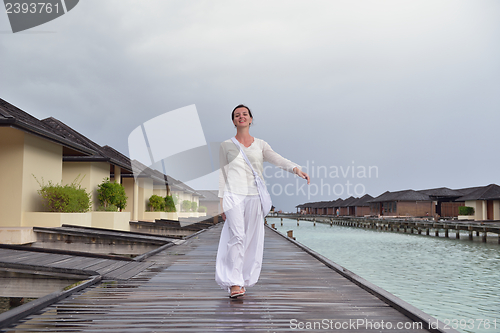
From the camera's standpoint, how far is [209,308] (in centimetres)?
366

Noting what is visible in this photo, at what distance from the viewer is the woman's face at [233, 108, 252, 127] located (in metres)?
4.25

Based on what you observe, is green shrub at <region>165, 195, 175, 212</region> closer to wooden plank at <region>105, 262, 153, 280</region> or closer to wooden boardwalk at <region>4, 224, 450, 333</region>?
wooden plank at <region>105, 262, 153, 280</region>

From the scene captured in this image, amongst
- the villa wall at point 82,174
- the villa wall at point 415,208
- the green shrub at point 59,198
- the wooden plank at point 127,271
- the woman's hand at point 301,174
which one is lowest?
the villa wall at point 415,208

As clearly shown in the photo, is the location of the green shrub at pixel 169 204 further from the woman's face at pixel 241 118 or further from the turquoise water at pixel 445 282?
the woman's face at pixel 241 118

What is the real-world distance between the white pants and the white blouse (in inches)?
3.3

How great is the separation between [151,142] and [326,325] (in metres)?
27.9

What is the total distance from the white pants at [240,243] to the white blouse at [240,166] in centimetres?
8

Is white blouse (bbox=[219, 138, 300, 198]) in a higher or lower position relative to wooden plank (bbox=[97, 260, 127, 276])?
higher

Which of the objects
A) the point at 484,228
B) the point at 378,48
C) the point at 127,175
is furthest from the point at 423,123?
the point at 127,175

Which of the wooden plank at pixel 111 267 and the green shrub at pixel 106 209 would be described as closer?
the wooden plank at pixel 111 267

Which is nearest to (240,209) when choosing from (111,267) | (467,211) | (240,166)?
(240,166)

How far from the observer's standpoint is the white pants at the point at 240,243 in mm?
3969

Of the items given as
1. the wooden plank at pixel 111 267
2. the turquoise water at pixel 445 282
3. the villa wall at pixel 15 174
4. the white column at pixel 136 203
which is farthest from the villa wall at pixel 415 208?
the wooden plank at pixel 111 267

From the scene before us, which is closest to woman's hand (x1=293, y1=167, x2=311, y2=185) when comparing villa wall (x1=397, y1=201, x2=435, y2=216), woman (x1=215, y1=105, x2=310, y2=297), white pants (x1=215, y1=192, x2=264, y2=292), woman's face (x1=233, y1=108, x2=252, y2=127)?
woman (x1=215, y1=105, x2=310, y2=297)
